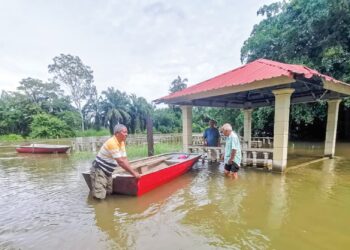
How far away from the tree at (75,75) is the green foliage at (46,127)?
16.4 ft

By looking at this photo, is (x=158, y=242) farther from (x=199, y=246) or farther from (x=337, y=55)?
(x=337, y=55)

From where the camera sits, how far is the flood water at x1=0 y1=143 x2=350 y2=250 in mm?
3213

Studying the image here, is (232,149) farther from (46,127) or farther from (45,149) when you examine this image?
(46,127)

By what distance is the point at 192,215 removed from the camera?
4.13 m

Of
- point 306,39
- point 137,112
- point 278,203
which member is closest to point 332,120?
point 278,203

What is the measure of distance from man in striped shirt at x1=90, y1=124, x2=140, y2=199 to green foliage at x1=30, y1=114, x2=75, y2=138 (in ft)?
93.7

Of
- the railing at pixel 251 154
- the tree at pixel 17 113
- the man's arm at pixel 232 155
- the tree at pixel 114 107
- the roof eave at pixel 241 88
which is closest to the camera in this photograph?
the man's arm at pixel 232 155

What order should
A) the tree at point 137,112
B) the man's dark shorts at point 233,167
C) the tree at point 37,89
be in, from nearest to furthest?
the man's dark shorts at point 233,167 < the tree at point 37,89 < the tree at point 137,112

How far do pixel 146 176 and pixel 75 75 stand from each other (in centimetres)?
3618

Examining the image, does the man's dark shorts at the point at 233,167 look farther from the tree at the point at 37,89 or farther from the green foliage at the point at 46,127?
the tree at the point at 37,89

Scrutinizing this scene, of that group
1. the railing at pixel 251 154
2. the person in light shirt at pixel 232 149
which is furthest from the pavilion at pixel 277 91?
the person in light shirt at pixel 232 149

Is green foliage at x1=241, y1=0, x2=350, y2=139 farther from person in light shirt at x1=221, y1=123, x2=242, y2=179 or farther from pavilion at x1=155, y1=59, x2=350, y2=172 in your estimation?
person in light shirt at x1=221, y1=123, x2=242, y2=179

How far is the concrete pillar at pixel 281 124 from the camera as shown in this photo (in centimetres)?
640

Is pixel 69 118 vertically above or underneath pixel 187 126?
underneath
